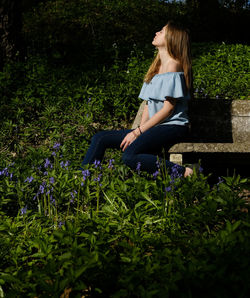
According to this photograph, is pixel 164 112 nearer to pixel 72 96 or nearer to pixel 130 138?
pixel 130 138

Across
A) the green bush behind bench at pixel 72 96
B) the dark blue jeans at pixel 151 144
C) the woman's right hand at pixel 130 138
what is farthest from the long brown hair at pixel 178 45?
the green bush behind bench at pixel 72 96

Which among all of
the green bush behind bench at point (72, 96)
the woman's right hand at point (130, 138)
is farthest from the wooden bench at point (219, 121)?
the green bush behind bench at point (72, 96)

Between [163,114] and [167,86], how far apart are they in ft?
0.86

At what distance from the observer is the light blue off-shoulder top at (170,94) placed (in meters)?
3.39

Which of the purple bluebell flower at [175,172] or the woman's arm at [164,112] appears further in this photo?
the woman's arm at [164,112]

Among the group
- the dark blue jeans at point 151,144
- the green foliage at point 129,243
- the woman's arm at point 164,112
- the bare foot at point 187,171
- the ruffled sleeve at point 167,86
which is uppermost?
the ruffled sleeve at point 167,86

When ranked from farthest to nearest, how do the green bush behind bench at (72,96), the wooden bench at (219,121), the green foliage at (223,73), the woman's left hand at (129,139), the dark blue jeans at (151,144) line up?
the green foliage at (223,73)
the green bush behind bench at (72,96)
the wooden bench at (219,121)
the woman's left hand at (129,139)
the dark blue jeans at (151,144)

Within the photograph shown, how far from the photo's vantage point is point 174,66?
3525 mm

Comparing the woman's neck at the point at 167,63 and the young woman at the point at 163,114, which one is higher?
the woman's neck at the point at 167,63

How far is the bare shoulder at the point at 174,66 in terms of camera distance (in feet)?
11.6

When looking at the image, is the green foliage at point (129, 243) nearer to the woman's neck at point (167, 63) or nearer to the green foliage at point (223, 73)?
the woman's neck at point (167, 63)

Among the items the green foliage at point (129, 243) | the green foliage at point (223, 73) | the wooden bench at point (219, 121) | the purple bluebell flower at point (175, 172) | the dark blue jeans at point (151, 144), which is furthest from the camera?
the green foliage at point (223, 73)

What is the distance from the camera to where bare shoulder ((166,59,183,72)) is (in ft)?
11.6

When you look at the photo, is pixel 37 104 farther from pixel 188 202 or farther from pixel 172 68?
pixel 188 202
